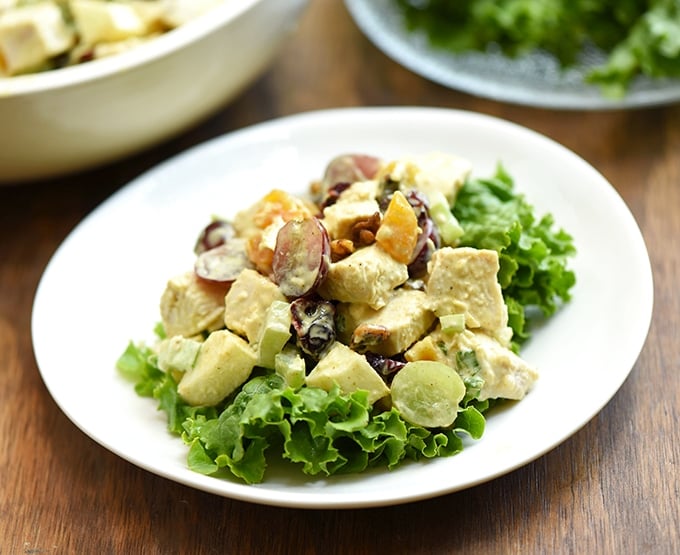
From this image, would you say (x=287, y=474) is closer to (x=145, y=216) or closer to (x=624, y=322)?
(x=624, y=322)

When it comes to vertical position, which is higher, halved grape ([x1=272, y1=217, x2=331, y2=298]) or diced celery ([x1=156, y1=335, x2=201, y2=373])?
halved grape ([x1=272, y1=217, x2=331, y2=298])

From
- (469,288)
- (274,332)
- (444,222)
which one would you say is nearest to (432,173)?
(444,222)

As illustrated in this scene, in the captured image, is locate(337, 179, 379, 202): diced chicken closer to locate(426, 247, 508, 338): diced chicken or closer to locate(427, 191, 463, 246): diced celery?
locate(427, 191, 463, 246): diced celery

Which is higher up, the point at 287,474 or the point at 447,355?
the point at 447,355

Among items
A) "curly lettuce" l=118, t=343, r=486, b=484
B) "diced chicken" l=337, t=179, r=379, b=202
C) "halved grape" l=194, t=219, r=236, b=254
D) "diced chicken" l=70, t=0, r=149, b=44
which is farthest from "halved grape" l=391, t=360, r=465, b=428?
"diced chicken" l=70, t=0, r=149, b=44

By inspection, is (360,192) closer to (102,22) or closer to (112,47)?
(112,47)

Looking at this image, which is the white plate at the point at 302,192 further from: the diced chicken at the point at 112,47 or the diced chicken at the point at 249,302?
the diced chicken at the point at 112,47

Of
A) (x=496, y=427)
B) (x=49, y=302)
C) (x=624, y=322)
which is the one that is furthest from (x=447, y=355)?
(x=49, y=302)
